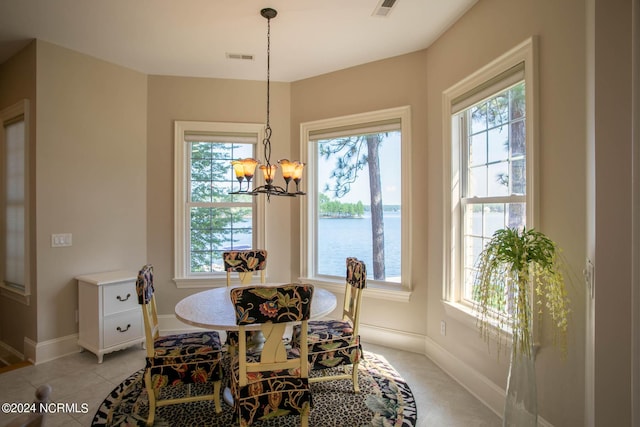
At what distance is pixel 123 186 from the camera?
3736 mm

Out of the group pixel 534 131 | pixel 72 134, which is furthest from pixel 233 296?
pixel 72 134

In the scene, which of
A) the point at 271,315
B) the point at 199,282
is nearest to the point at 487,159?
the point at 271,315

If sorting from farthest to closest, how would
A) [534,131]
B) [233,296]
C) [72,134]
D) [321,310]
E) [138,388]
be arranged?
[72,134]
[138,388]
[321,310]
[534,131]
[233,296]

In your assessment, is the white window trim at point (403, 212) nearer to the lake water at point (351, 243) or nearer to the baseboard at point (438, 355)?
the lake water at point (351, 243)

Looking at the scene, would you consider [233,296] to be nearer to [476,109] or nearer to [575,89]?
[575,89]

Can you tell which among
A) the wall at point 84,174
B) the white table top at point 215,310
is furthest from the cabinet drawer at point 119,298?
the white table top at point 215,310

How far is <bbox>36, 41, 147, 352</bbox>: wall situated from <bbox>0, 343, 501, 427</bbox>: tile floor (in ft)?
1.31

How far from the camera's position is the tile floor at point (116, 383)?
2.27m

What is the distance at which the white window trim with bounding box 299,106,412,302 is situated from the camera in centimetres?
339

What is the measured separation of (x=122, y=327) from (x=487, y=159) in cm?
365

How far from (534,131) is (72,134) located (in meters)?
4.02

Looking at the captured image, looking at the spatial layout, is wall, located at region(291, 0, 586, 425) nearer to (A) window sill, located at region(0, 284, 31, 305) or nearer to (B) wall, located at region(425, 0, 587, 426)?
(B) wall, located at region(425, 0, 587, 426)

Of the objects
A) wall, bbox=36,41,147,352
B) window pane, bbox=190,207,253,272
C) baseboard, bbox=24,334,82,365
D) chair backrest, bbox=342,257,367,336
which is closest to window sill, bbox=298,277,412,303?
chair backrest, bbox=342,257,367,336

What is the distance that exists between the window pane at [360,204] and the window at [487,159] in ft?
2.32
